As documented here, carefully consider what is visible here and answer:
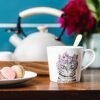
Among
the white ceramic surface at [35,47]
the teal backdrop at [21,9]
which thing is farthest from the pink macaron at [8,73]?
the teal backdrop at [21,9]

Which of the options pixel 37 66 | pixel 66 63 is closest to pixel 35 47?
pixel 37 66

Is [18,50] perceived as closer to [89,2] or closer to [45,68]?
[45,68]

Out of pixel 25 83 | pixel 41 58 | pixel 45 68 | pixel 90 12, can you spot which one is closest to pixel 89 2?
pixel 90 12

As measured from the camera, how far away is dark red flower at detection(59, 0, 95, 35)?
111 centimetres

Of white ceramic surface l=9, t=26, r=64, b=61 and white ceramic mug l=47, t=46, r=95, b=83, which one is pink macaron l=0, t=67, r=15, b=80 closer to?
white ceramic mug l=47, t=46, r=95, b=83

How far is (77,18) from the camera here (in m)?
1.11

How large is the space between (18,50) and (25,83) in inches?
14.0

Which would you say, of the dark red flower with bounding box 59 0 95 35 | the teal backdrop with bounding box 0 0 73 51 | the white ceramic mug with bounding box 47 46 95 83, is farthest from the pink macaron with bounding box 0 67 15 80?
the teal backdrop with bounding box 0 0 73 51

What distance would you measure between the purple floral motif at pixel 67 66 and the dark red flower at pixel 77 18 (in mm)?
465

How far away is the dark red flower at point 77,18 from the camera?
1.11 meters

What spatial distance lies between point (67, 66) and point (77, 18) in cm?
49

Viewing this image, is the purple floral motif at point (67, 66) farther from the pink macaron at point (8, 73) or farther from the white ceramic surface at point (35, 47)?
the white ceramic surface at point (35, 47)

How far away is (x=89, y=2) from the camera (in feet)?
3.80

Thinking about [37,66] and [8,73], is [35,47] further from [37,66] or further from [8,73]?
[8,73]
